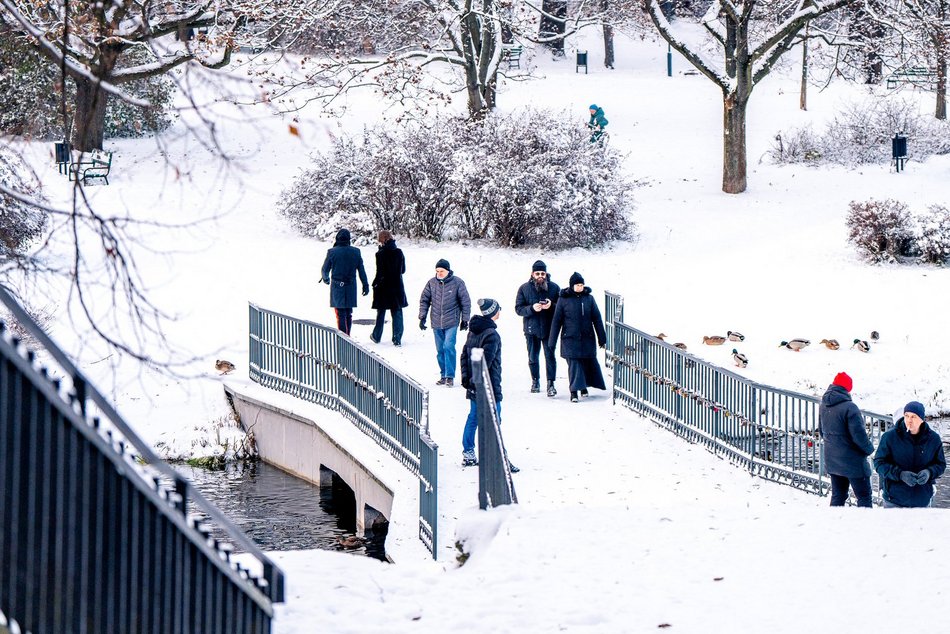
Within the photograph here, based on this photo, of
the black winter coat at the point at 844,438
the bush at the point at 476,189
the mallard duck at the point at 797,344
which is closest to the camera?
the black winter coat at the point at 844,438


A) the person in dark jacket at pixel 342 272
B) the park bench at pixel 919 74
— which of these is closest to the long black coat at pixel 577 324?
the person in dark jacket at pixel 342 272

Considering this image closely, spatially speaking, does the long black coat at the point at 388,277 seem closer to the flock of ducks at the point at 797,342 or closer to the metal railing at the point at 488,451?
the flock of ducks at the point at 797,342

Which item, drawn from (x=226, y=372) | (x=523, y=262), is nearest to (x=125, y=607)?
(x=226, y=372)

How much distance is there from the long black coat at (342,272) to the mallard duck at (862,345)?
6998 mm

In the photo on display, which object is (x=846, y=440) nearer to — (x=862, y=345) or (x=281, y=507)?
(x=281, y=507)

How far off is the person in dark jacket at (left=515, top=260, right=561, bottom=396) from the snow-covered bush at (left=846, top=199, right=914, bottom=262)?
9756 millimetres

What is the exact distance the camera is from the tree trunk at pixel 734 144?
29234 millimetres

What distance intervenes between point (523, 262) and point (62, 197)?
28.8ft

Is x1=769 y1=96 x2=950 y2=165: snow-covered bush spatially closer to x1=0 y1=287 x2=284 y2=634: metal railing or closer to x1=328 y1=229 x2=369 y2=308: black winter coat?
x1=328 y1=229 x2=369 y2=308: black winter coat

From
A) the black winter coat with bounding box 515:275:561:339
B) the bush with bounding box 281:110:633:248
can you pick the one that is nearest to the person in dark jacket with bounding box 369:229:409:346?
the black winter coat with bounding box 515:275:561:339

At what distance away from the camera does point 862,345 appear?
19.2 metres

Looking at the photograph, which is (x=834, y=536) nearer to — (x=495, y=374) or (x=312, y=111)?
(x=495, y=374)

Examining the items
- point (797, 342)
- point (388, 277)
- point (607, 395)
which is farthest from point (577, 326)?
point (797, 342)

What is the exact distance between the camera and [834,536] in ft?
29.6
